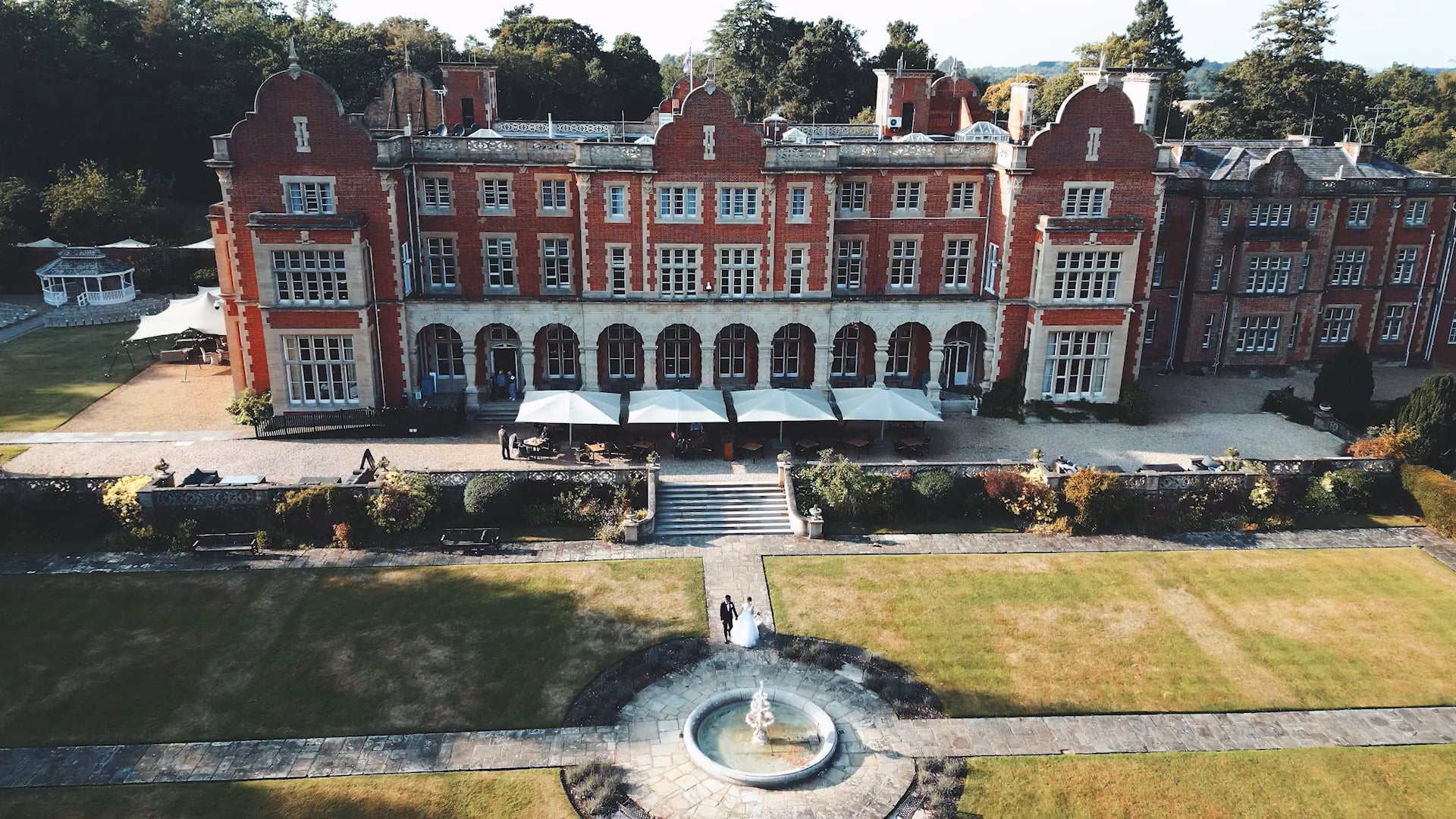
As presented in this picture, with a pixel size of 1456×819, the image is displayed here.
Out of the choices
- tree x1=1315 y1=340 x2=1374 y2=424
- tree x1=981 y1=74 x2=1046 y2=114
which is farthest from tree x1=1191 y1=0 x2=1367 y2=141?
tree x1=1315 y1=340 x2=1374 y2=424

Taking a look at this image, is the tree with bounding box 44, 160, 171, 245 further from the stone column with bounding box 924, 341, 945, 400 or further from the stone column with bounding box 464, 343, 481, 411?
the stone column with bounding box 924, 341, 945, 400

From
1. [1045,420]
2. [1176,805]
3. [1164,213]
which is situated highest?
[1164,213]

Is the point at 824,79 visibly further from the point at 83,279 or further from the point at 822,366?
the point at 83,279

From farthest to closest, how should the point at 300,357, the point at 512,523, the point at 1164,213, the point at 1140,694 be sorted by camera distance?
the point at 1164,213 < the point at 300,357 < the point at 512,523 < the point at 1140,694

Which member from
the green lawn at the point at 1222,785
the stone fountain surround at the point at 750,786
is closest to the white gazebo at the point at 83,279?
the stone fountain surround at the point at 750,786

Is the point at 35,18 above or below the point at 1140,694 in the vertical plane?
above

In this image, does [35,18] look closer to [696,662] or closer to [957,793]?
[696,662]

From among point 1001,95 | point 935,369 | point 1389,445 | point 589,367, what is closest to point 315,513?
point 589,367

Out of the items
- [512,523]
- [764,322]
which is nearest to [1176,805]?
[512,523]
